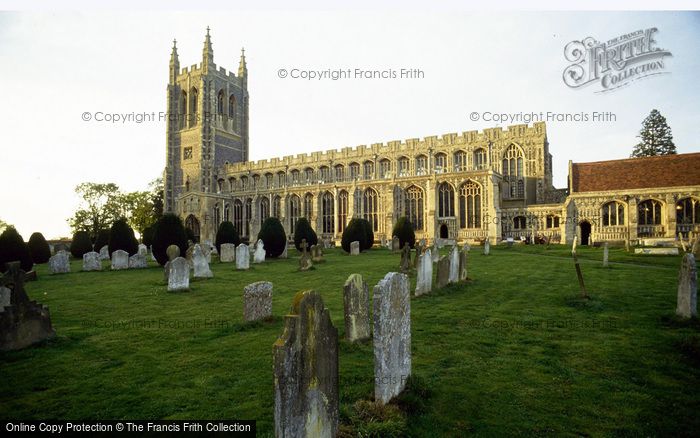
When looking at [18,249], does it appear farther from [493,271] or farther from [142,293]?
[493,271]

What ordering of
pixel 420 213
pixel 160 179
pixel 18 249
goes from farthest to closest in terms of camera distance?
1. pixel 160 179
2. pixel 420 213
3. pixel 18 249

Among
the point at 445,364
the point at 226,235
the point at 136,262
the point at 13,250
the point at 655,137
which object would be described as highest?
the point at 655,137

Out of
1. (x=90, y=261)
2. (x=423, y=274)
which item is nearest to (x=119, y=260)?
(x=90, y=261)

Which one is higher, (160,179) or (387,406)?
(160,179)

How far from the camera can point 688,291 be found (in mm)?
6402

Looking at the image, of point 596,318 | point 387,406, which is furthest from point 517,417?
point 596,318

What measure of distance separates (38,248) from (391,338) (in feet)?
90.9

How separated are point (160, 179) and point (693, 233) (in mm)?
61357

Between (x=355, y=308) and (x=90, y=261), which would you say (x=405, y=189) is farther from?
Result: (x=355, y=308)

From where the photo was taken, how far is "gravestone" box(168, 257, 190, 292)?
408 inches

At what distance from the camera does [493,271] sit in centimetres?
1328

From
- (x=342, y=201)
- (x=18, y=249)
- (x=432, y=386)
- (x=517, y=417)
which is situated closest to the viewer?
(x=517, y=417)

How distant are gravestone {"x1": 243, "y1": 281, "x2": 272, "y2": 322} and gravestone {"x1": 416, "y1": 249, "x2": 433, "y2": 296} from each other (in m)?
3.67

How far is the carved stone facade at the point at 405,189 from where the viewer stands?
28016 mm
